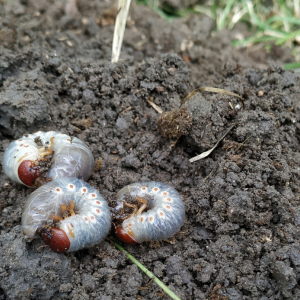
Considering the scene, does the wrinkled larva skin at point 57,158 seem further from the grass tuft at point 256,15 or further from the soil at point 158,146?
the grass tuft at point 256,15

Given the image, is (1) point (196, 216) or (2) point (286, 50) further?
(2) point (286, 50)

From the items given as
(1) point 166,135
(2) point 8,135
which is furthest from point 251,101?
(2) point 8,135

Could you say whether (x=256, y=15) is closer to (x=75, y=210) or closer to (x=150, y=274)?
(x=75, y=210)

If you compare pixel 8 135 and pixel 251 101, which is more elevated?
pixel 251 101

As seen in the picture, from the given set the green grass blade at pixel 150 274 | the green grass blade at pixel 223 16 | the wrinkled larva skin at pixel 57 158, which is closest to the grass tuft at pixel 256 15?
the green grass blade at pixel 223 16

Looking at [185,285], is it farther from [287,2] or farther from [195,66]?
[287,2]

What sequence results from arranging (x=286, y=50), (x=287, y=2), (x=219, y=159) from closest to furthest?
(x=219, y=159), (x=286, y=50), (x=287, y=2)
